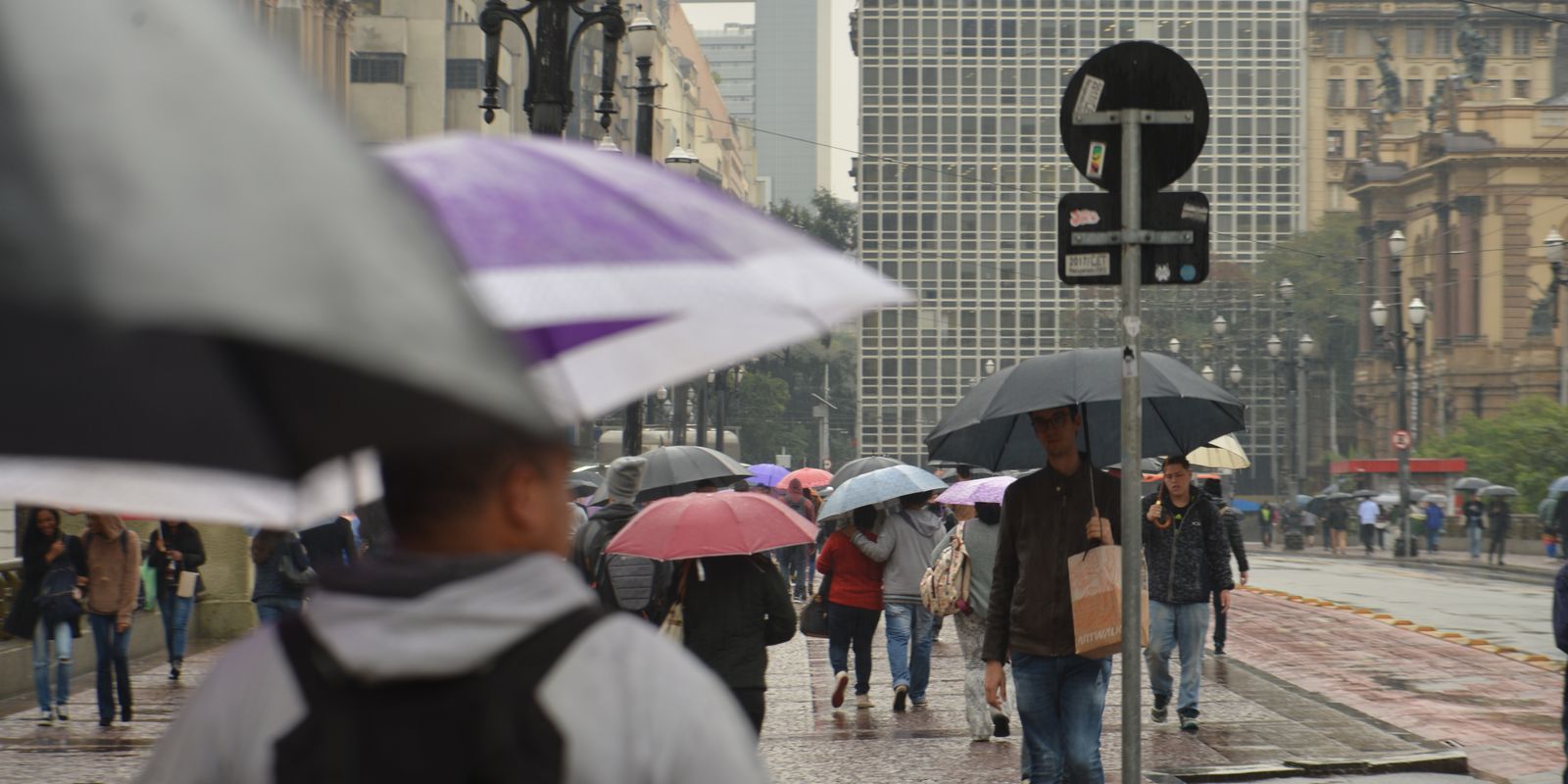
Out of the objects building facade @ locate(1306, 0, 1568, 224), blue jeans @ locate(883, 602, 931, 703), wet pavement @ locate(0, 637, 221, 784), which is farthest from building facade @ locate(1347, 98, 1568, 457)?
wet pavement @ locate(0, 637, 221, 784)

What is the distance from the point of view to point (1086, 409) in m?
8.52

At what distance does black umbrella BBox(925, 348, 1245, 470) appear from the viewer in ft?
24.8

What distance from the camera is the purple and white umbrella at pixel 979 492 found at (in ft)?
40.3

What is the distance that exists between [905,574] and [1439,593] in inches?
791

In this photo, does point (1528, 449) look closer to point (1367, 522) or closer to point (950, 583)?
point (1367, 522)

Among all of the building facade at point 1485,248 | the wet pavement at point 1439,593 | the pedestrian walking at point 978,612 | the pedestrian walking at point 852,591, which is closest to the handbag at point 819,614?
the pedestrian walking at point 852,591

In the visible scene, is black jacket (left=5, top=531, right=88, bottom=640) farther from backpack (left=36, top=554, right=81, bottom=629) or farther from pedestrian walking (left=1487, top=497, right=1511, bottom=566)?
pedestrian walking (left=1487, top=497, right=1511, bottom=566)

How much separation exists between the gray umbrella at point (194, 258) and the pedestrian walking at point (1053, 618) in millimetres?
5848

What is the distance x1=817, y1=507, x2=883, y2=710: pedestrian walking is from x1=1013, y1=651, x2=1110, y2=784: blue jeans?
19.4ft

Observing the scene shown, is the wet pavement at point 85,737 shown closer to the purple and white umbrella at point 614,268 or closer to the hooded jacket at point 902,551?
the hooded jacket at point 902,551

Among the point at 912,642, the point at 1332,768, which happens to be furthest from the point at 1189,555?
the point at 1332,768

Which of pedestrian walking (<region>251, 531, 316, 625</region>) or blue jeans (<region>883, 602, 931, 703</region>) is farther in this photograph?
pedestrian walking (<region>251, 531, 316, 625</region>)

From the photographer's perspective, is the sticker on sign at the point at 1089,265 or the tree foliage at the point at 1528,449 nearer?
the sticker on sign at the point at 1089,265

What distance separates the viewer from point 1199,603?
12.4 metres
